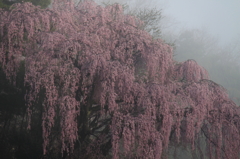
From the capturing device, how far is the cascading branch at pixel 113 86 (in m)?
4.98

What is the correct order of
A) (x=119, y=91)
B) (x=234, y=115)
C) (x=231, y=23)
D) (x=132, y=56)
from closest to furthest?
(x=119, y=91)
(x=234, y=115)
(x=132, y=56)
(x=231, y=23)

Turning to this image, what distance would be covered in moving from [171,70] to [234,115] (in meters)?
2.16

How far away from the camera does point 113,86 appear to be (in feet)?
16.6

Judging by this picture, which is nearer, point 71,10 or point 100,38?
point 100,38

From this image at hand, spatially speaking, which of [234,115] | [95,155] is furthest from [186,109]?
[95,155]

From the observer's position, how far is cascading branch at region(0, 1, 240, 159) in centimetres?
498

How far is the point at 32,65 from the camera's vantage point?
5102mm

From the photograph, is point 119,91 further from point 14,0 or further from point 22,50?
point 14,0

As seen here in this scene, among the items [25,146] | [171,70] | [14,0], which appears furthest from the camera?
[14,0]

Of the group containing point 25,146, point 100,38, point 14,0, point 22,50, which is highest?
point 14,0

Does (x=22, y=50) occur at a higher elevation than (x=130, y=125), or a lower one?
higher

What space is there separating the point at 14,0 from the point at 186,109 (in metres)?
9.43

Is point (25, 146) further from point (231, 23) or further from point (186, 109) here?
point (231, 23)

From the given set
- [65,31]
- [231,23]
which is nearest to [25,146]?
[65,31]
